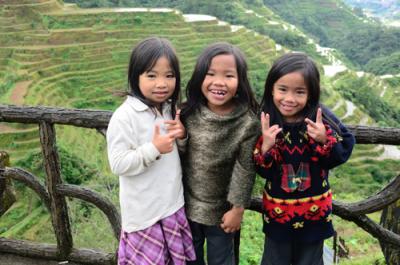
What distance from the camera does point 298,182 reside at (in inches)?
53.4

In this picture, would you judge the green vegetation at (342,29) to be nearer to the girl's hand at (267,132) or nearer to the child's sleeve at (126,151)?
the girl's hand at (267,132)

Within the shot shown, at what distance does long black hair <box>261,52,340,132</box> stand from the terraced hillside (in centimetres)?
1028

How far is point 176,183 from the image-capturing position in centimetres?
145

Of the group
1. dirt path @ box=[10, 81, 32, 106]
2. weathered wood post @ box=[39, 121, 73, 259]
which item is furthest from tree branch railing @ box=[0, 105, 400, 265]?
dirt path @ box=[10, 81, 32, 106]

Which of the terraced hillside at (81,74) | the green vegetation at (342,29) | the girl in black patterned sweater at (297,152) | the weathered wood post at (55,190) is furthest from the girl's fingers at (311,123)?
the green vegetation at (342,29)

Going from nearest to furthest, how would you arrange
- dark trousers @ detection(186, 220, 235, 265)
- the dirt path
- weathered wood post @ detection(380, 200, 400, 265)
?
dark trousers @ detection(186, 220, 235, 265), weathered wood post @ detection(380, 200, 400, 265), the dirt path

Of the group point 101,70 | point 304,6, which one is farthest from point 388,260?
point 304,6

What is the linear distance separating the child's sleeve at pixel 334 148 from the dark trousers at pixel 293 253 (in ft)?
1.05

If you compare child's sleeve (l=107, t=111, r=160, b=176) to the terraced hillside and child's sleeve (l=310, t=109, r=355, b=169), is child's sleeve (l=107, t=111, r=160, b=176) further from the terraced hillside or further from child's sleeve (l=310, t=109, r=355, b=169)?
the terraced hillside

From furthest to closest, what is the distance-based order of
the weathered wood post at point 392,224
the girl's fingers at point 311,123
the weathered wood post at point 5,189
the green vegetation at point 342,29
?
1. the green vegetation at point 342,29
2. the weathered wood post at point 5,189
3. the weathered wood post at point 392,224
4. the girl's fingers at point 311,123

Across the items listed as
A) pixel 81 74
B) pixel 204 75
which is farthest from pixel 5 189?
pixel 81 74

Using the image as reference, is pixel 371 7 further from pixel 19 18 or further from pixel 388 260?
pixel 388 260

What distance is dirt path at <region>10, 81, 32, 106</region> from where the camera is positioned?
17944 millimetres

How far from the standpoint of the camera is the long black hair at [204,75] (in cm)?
136
